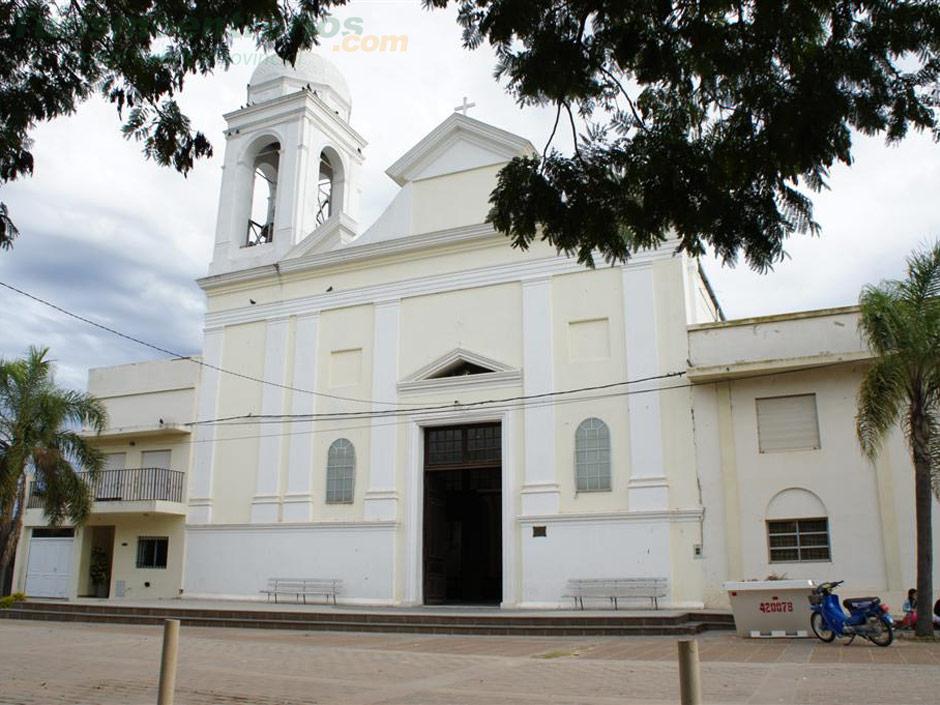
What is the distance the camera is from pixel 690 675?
14.0 ft

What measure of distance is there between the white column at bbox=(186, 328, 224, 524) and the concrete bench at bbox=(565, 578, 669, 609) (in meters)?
9.80

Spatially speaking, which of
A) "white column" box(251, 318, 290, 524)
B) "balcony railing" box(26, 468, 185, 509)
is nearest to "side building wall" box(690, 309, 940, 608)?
"white column" box(251, 318, 290, 524)

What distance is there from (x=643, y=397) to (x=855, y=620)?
22.7 ft

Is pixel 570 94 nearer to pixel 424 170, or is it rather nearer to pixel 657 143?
pixel 657 143

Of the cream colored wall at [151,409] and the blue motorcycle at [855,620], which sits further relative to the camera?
the cream colored wall at [151,409]

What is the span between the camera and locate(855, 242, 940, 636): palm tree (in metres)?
13.1

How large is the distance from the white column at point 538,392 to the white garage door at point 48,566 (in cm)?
1324

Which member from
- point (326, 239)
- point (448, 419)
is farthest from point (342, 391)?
point (326, 239)

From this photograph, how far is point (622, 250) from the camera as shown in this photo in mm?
6078

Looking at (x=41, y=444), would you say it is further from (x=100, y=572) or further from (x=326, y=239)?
(x=326, y=239)

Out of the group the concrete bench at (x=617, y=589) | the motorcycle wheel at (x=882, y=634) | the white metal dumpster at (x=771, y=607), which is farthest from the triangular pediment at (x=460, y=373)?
the motorcycle wheel at (x=882, y=634)

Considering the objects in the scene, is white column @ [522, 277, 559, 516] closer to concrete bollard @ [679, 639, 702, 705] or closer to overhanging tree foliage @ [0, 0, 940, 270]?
overhanging tree foliage @ [0, 0, 940, 270]

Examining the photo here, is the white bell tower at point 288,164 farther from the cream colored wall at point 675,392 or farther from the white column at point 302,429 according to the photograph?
the cream colored wall at point 675,392

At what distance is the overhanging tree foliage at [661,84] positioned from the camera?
5.23 metres
